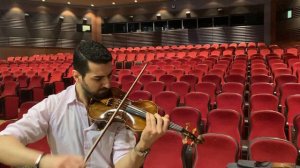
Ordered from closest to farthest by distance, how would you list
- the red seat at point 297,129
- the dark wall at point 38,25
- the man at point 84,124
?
the man at point 84,124 < the red seat at point 297,129 < the dark wall at point 38,25

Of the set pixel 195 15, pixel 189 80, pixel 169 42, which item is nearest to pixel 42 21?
pixel 169 42

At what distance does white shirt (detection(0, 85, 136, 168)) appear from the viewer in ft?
4.73

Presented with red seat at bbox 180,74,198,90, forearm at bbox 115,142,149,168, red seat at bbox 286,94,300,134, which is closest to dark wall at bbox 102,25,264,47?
red seat at bbox 180,74,198,90

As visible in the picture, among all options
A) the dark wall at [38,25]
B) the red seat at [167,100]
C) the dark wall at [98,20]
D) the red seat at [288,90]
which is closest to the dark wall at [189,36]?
the dark wall at [98,20]

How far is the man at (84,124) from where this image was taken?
1.37 meters

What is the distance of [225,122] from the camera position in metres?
4.23

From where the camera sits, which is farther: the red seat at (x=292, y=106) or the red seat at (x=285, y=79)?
the red seat at (x=285, y=79)

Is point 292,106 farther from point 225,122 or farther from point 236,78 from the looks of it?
point 236,78

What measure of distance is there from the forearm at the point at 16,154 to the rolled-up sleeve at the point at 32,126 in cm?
8

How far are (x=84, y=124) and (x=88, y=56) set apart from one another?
11.6 inches

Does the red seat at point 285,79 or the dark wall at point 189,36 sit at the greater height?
the dark wall at point 189,36

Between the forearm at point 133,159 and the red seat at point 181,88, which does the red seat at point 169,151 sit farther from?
the red seat at point 181,88

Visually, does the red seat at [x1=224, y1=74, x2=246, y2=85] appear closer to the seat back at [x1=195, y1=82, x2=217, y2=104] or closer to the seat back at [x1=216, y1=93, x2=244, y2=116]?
the seat back at [x1=195, y1=82, x2=217, y2=104]

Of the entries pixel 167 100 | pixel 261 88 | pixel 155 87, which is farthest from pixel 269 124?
pixel 155 87
